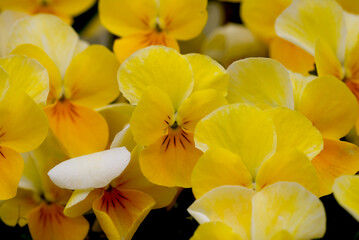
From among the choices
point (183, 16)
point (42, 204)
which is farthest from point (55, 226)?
point (183, 16)

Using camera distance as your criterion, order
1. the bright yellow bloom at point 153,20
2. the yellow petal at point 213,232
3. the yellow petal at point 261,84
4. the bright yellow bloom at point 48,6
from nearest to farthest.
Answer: the yellow petal at point 213,232 < the yellow petal at point 261,84 < the bright yellow bloom at point 153,20 < the bright yellow bloom at point 48,6

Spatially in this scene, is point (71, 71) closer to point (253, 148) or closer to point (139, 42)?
point (139, 42)

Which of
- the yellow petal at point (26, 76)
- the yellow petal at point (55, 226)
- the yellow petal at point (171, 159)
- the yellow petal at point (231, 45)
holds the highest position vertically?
the yellow petal at point (26, 76)

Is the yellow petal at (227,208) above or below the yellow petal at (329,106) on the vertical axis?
below

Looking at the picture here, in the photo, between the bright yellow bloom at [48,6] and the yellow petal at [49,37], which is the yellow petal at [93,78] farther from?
the bright yellow bloom at [48,6]

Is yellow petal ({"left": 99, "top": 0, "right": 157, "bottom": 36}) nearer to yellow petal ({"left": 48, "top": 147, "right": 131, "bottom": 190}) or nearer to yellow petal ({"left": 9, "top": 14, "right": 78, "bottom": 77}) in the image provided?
yellow petal ({"left": 9, "top": 14, "right": 78, "bottom": 77})

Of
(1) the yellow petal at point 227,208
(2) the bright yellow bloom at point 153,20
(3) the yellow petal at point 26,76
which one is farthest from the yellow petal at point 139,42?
(1) the yellow petal at point 227,208

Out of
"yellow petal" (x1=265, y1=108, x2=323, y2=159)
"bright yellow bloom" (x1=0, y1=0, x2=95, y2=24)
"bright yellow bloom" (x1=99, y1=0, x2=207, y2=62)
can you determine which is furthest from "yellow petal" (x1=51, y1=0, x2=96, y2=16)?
"yellow petal" (x1=265, y1=108, x2=323, y2=159)
